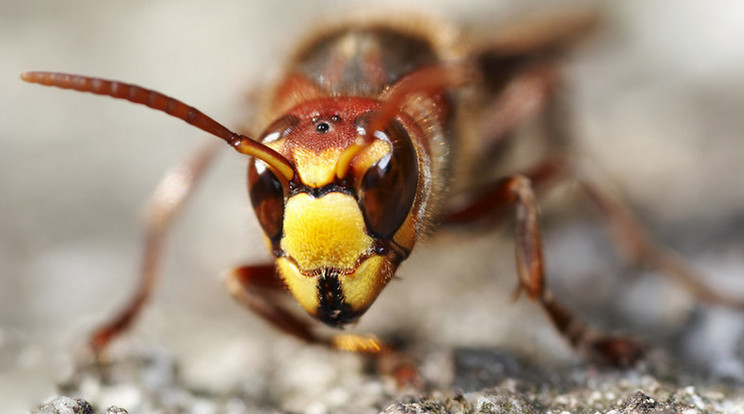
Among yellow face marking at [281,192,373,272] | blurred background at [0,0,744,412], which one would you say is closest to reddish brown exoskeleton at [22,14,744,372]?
yellow face marking at [281,192,373,272]

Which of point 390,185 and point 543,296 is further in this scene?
point 543,296

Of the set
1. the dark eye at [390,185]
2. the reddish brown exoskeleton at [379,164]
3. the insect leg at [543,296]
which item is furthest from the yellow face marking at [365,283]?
the insect leg at [543,296]

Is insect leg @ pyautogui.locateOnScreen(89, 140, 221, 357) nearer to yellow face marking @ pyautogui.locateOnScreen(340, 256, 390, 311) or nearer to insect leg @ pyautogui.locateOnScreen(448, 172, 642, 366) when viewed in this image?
yellow face marking @ pyautogui.locateOnScreen(340, 256, 390, 311)

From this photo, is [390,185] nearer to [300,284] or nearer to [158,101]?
[300,284]

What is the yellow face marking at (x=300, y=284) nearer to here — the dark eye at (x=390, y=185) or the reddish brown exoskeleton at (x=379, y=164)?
the reddish brown exoskeleton at (x=379, y=164)

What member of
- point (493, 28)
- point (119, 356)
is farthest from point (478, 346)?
point (493, 28)

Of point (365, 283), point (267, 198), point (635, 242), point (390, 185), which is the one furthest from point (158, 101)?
point (635, 242)

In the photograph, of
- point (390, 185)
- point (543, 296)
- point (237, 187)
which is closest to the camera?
point (390, 185)
